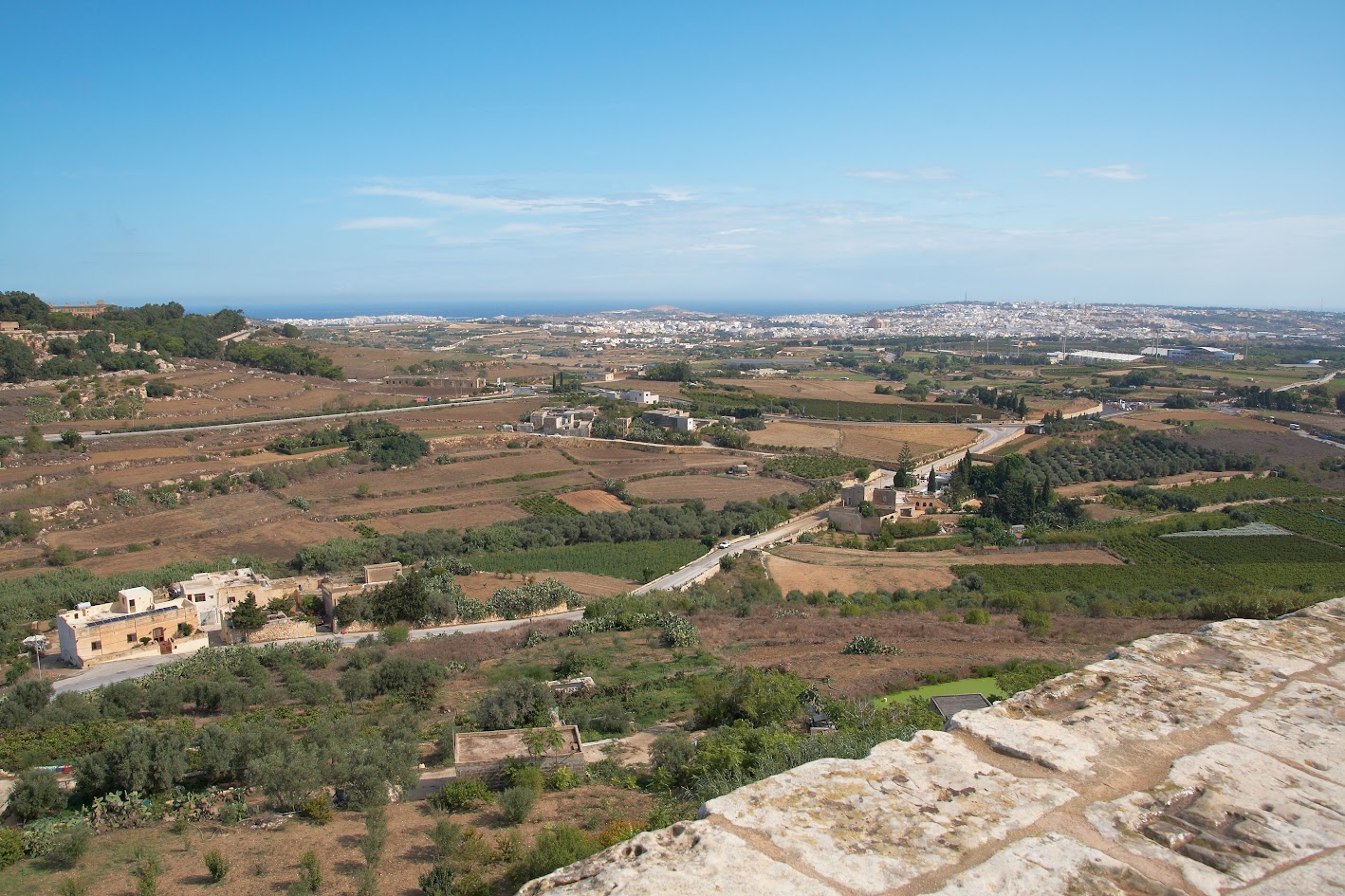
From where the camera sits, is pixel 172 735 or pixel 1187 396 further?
pixel 1187 396

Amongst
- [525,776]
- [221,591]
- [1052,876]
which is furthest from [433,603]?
[1052,876]

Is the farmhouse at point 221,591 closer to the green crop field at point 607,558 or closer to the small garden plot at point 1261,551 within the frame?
the green crop field at point 607,558

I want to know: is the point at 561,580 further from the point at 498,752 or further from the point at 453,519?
the point at 498,752

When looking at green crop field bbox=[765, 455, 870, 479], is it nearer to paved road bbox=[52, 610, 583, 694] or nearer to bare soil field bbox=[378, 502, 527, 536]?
bare soil field bbox=[378, 502, 527, 536]

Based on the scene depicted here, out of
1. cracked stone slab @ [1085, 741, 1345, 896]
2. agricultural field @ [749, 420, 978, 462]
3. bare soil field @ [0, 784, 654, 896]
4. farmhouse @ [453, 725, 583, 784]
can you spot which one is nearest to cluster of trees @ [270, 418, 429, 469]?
agricultural field @ [749, 420, 978, 462]

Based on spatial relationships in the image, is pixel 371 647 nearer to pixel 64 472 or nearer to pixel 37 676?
pixel 37 676

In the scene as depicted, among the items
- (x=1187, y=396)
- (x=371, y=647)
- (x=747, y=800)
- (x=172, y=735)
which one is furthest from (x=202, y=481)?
(x=1187, y=396)
